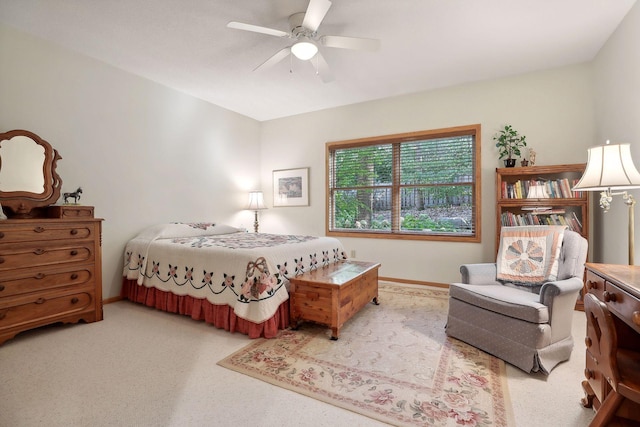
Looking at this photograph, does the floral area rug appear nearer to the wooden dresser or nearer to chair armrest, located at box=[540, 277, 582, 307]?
chair armrest, located at box=[540, 277, 582, 307]

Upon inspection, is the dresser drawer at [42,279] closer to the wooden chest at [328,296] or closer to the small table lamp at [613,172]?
the wooden chest at [328,296]

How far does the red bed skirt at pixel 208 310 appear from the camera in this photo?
2.43 m

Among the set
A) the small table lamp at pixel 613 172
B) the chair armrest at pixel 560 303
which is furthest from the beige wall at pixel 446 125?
the small table lamp at pixel 613 172

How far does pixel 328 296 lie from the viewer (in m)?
2.40

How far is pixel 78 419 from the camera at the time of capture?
149cm

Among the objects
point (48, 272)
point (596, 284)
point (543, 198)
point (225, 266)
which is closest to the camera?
point (596, 284)

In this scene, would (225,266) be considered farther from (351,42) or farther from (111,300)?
(351,42)

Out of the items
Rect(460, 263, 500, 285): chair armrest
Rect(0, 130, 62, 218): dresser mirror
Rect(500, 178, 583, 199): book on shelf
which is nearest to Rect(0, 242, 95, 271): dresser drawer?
Rect(0, 130, 62, 218): dresser mirror

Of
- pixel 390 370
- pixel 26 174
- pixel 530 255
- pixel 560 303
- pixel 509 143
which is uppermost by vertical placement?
pixel 509 143

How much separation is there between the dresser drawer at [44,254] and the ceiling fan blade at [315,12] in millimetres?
2732

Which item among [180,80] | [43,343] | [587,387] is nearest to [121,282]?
[43,343]

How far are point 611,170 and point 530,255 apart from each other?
0.97 meters

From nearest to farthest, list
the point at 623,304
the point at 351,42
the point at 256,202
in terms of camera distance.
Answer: the point at 623,304, the point at 351,42, the point at 256,202

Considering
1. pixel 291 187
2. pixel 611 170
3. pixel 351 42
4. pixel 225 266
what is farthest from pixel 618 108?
pixel 291 187
